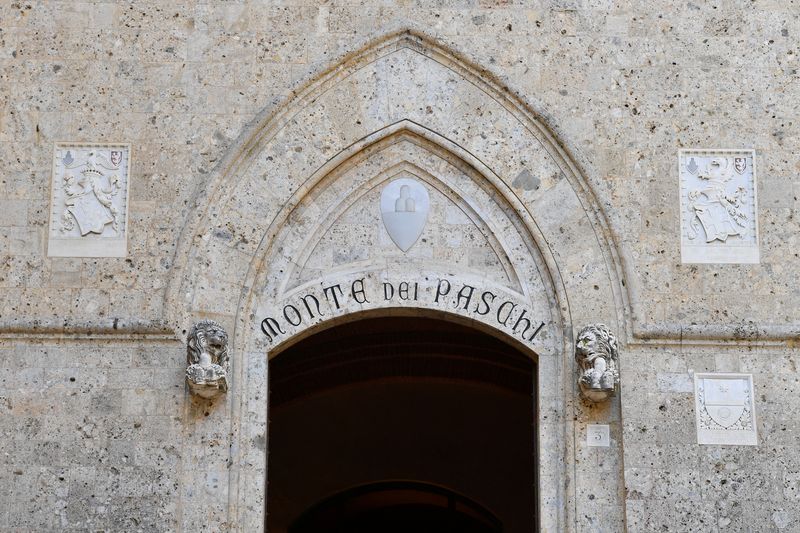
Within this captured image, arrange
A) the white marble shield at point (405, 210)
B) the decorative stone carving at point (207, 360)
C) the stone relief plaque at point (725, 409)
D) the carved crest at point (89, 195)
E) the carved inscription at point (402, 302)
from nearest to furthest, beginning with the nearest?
the decorative stone carving at point (207, 360), the stone relief plaque at point (725, 409), the carved inscription at point (402, 302), the carved crest at point (89, 195), the white marble shield at point (405, 210)

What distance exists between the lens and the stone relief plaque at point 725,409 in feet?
41.5

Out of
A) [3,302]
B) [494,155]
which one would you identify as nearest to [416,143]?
[494,155]

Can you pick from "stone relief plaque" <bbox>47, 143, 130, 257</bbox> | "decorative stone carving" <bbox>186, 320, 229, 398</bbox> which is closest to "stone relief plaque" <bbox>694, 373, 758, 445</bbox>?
"decorative stone carving" <bbox>186, 320, 229, 398</bbox>

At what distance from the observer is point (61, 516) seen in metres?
12.5

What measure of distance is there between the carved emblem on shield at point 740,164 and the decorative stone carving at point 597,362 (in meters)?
1.67

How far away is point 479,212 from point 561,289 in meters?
0.87

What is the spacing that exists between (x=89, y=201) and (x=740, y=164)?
4.96 m

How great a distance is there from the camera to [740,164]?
43.4 ft

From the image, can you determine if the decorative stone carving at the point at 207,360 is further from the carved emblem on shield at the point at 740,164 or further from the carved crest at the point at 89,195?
the carved emblem on shield at the point at 740,164

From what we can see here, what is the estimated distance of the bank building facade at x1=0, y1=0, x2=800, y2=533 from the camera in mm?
12594

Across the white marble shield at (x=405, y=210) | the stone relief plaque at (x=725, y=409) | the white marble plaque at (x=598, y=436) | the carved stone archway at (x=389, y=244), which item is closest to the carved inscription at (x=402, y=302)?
the carved stone archway at (x=389, y=244)

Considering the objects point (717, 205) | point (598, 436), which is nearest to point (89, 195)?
point (598, 436)

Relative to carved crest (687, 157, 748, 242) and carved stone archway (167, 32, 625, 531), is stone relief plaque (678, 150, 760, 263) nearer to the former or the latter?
carved crest (687, 157, 748, 242)

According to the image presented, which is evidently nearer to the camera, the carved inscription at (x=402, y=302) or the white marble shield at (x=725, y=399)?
the white marble shield at (x=725, y=399)
